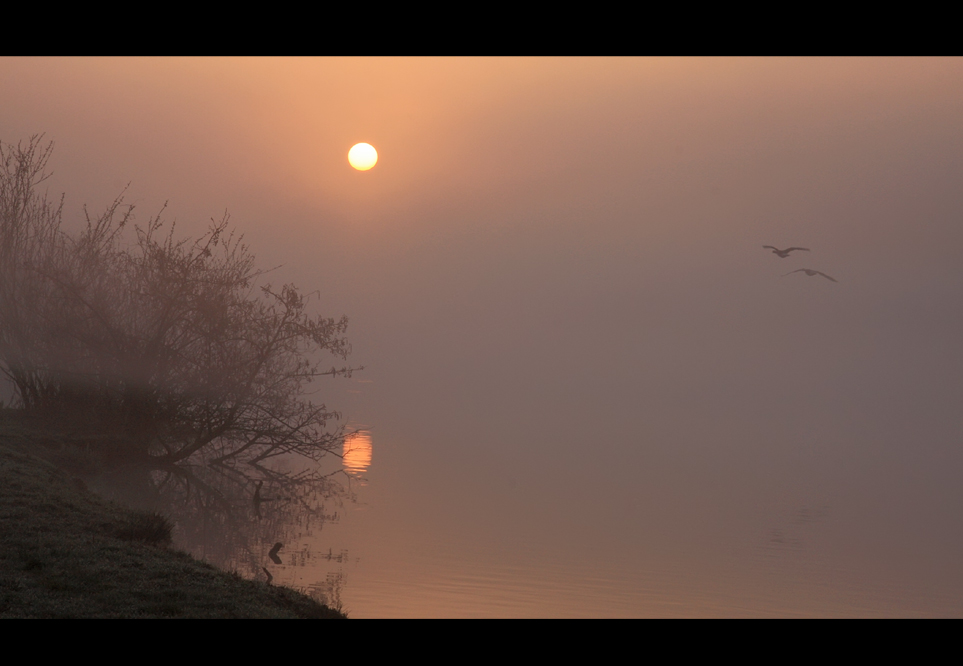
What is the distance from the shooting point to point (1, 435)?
21.7 meters

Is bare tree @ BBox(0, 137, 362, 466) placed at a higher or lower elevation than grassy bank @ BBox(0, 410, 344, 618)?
higher

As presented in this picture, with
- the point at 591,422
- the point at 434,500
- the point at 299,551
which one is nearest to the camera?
the point at 299,551

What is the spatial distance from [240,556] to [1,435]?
23.0ft

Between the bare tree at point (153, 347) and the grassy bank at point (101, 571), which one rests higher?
the bare tree at point (153, 347)

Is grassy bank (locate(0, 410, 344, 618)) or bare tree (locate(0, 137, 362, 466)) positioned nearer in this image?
grassy bank (locate(0, 410, 344, 618))

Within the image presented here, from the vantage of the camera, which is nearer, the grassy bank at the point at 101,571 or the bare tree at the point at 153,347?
the grassy bank at the point at 101,571

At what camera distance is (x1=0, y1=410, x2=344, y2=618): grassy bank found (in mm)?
10617

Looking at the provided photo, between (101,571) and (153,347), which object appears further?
(153,347)

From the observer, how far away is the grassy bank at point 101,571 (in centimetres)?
1062

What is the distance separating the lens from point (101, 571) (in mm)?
11898
